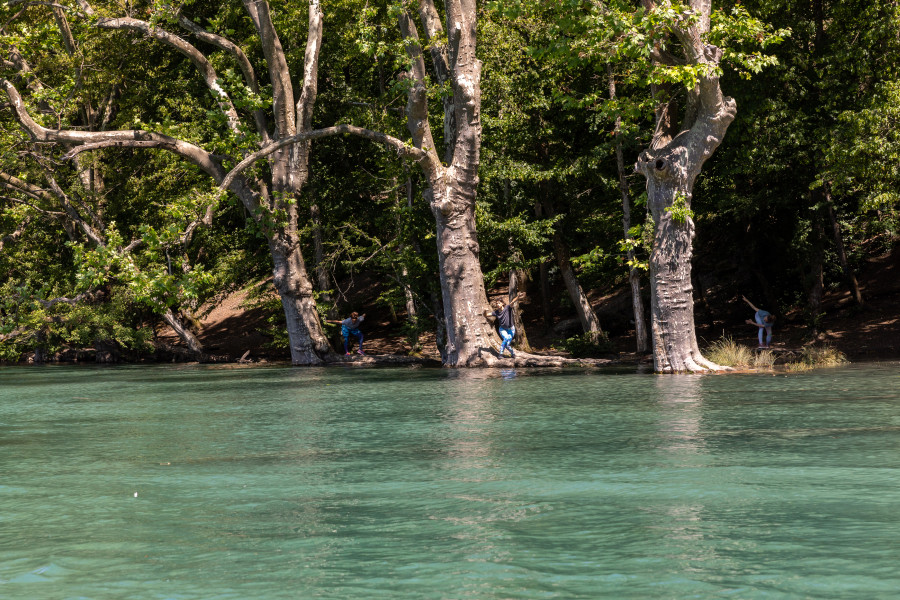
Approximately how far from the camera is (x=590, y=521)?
597 centimetres

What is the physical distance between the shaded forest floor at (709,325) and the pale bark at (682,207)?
6.51 meters

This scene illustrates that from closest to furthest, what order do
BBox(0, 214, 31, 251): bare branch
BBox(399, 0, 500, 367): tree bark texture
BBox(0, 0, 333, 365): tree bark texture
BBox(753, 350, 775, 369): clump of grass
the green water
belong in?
the green water < BBox(753, 350, 775, 369): clump of grass < BBox(399, 0, 500, 367): tree bark texture < BBox(0, 0, 333, 365): tree bark texture < BBox(0, 214, 31, 251): bare branch

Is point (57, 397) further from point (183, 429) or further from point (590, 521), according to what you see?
point (590, 521)

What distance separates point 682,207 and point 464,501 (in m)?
14.0

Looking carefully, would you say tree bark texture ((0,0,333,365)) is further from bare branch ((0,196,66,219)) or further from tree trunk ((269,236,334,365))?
bare branch ((0,196,66,219))

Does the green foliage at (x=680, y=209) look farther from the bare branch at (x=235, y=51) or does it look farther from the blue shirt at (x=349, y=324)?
the blue shirt at (x=349, y=324)

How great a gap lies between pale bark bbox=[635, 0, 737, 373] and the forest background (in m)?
0.94

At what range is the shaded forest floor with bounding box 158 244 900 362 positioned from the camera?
2794 centimetres

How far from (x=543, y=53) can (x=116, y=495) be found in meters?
15.3

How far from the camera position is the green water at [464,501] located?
4.74m

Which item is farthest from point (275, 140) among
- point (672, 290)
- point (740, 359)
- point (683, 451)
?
point (683, 451)

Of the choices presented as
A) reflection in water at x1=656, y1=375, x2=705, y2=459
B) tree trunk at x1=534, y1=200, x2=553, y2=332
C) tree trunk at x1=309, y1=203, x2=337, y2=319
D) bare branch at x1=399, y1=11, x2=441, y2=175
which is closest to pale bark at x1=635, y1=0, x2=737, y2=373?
reflection in water at x1=656, y1=375, x2=705, y2=459

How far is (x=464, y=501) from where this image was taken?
6688mm

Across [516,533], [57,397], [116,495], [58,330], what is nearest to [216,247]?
[58,330]
